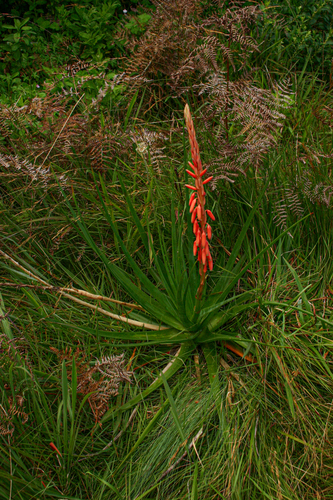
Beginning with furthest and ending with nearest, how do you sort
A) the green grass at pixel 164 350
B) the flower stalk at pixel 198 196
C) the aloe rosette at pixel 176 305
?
1. the aloe rosette at pixel 176 305
2. the green grass at pixel 164 350
3. the flower stalk at pixel 198 196

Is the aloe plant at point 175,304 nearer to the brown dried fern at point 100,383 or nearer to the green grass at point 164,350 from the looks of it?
the green grass at point 164,350

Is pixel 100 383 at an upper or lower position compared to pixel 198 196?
lower

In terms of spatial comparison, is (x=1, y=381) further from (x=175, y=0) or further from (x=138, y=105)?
(x=175, y=0)

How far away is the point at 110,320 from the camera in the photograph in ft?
7.31

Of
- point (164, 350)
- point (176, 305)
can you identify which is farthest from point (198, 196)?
point (164, 350)

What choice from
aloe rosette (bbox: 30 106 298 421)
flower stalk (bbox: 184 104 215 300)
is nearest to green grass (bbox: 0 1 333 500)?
aloe rosette (bbox: 30 106 298 421)

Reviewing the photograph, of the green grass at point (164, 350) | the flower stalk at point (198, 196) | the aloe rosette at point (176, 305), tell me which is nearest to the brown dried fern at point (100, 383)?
the green grass at point (164, 350)

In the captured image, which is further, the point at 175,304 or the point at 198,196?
the point at 175,304

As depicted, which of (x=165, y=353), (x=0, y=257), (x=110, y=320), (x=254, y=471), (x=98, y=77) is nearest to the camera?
(x=254, y=471)

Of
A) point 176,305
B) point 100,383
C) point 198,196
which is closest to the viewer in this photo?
point 198,196

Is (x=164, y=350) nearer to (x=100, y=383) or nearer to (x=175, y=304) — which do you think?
(x=175, y=304)

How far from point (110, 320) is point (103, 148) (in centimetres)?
114

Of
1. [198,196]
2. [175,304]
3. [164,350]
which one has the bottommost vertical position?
[164,350]

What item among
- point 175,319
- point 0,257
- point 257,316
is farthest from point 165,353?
point 0,257
